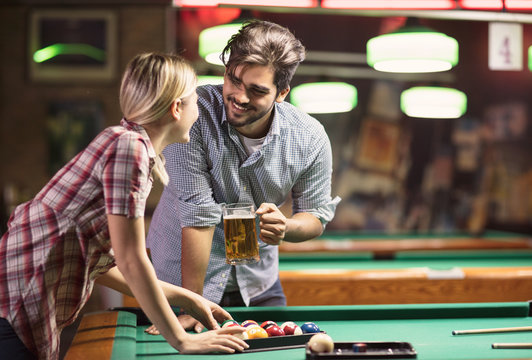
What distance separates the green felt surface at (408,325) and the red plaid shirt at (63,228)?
249mm

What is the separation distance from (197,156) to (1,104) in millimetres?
6198

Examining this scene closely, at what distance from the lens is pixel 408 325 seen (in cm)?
227

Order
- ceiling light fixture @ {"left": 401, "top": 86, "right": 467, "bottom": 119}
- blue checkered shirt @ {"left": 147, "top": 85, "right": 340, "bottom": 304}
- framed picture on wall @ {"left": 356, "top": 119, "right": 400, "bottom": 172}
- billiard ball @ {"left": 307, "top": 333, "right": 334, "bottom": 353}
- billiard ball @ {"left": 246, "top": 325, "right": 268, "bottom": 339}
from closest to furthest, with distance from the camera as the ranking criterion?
1. billiard ball @ {"left": 307, "top": 333, "right": 334, "bottom": 353}
2. billiard ball @ {"left": 246, "top": 325, "right": 268, "bottom": 339}
3. blue checkered shirt @ {"left": 147, "top": 85, "right": 340, "bottom": 304}
4. ceiling light fixture @ {"left": 401, "top": 86, "right": 467, "bottom": 119}
5. framed picture on wall @ {"left": 356, "top": 119, "right": 400, "bottom": 172}

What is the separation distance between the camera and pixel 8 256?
1.66m

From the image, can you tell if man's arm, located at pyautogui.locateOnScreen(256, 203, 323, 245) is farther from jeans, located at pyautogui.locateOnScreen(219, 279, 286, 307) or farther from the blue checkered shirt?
jeans, located at pyautogui.locateOnScreen(219, 279, 286, 307)

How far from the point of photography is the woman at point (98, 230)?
1576mm

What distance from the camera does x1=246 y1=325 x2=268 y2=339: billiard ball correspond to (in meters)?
1.94

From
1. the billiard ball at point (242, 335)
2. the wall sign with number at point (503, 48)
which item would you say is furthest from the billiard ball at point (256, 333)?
the wall sign with number at point (503, 48)

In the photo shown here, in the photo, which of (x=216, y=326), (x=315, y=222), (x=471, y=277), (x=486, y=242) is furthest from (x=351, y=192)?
(x=216, y=326)

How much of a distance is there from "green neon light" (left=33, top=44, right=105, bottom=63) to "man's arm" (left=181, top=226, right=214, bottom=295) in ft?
19.2

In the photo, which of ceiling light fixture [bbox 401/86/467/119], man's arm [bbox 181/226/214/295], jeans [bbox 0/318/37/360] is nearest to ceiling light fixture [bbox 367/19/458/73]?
man's arm [bbox 181/226/214/295]

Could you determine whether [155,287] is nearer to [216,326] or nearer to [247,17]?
[216,326]

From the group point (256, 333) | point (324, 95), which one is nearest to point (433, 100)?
point (324, 95)

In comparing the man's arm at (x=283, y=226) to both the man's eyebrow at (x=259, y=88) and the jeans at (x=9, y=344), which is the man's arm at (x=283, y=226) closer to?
the man's eyebrow at (x=259, y=88)
